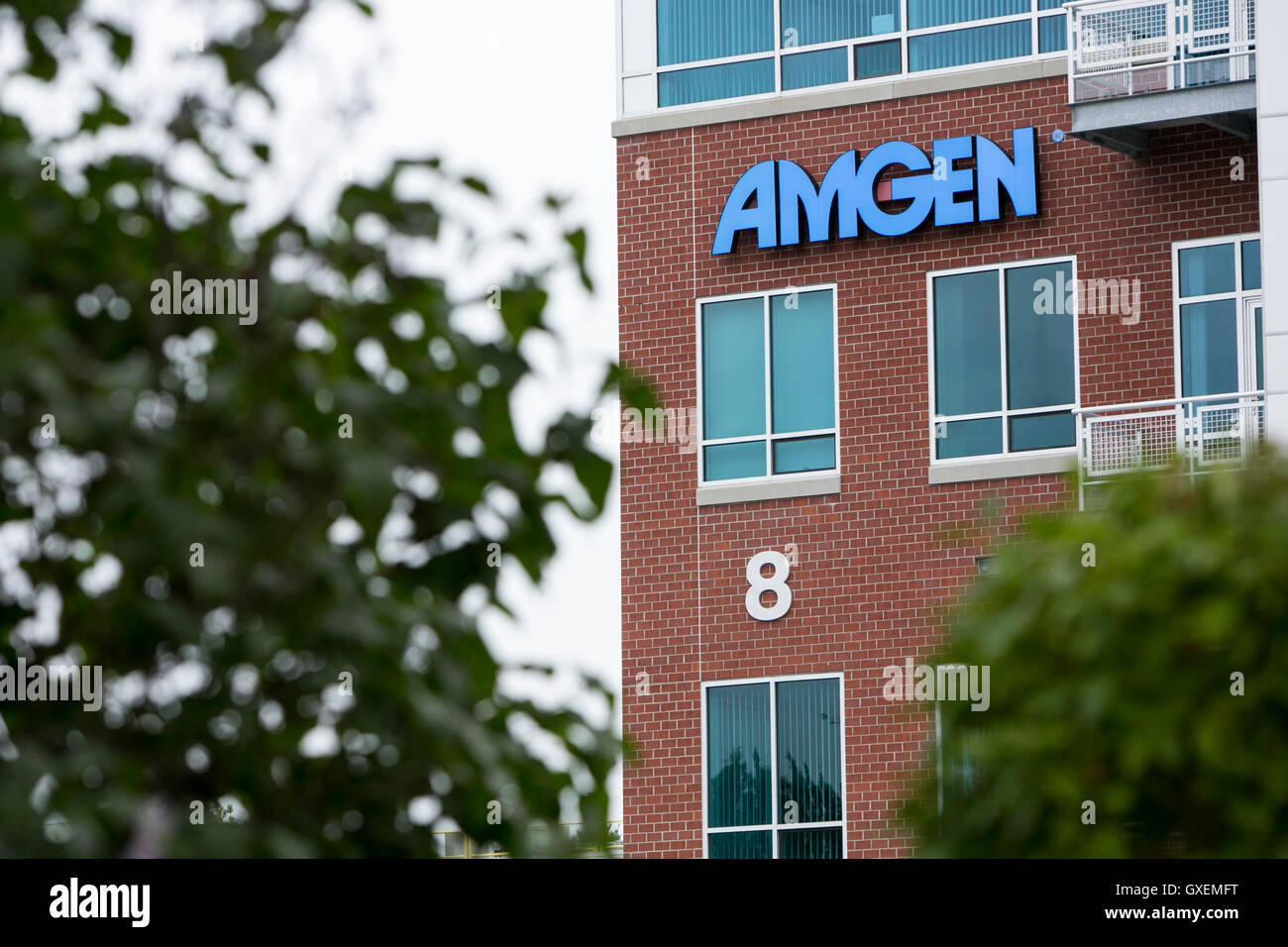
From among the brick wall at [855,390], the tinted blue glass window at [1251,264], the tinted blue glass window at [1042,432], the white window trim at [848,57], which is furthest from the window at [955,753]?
the white window trim at [848,57]

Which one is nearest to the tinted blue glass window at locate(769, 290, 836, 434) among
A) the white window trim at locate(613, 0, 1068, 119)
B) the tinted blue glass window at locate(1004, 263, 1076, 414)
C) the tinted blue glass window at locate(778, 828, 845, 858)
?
the tinted blue glass window at locate(1004, 263, 1076, 414)

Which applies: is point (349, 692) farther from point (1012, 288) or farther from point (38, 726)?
point (1012, 288)

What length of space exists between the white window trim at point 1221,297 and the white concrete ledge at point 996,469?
1422 mm

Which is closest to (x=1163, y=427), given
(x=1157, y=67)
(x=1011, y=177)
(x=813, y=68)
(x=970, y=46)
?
(x=1011, y=177)

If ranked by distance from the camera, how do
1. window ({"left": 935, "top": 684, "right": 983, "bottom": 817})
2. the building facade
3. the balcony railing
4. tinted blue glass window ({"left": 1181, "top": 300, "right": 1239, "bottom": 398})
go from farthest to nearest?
the building facade < tinted blue glass window ({"left": 1181, "top": 300, "right": 1239, "bottom": 398}) < the balcony railing < window ({"left": 935, "top": 684, "right": 983, "bottom": 817})

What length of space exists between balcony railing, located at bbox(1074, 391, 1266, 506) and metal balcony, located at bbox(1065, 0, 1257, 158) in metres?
2.82

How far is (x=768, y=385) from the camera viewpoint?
20344 mm

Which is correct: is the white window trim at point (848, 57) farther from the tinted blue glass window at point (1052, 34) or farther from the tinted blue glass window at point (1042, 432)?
the tinted blue glass window at point (1042, 432)

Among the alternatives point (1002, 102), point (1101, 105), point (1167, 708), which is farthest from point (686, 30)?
point (1167, 708)

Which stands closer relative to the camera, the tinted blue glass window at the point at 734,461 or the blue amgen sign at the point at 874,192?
the blue amgen sign at the point at 874,192

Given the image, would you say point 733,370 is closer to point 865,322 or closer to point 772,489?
point 772,489

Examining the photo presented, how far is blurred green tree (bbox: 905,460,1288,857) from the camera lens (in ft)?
14.8

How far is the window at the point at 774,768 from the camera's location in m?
19.8

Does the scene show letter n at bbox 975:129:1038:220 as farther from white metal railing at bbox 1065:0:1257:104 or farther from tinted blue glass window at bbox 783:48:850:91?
tinted blue glass window at bbox 783:48:850:91
